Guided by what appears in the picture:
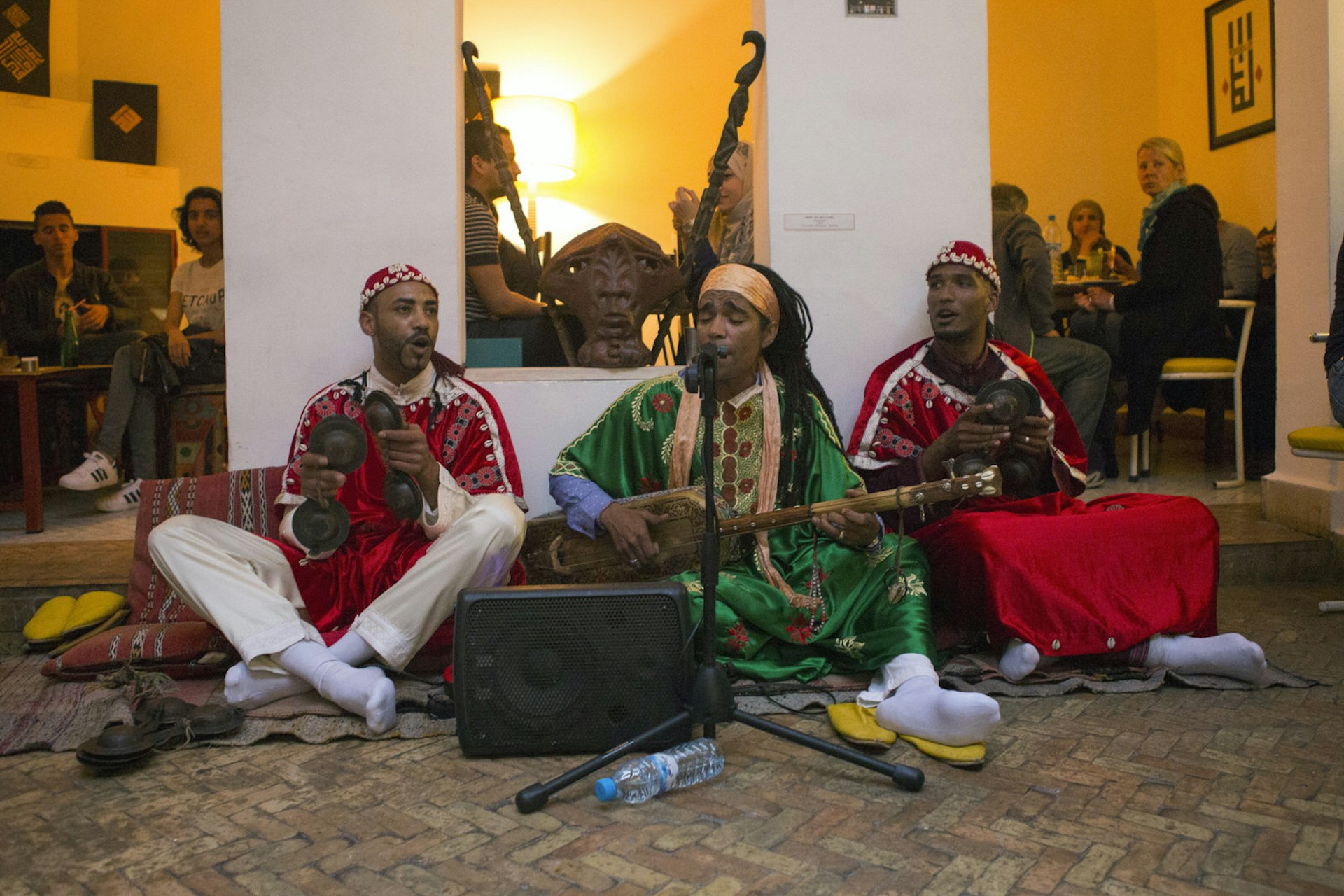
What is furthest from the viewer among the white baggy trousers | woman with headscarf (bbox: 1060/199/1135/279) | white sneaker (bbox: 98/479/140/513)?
woman with headscarf (bbox: 1060/199/1135/279)

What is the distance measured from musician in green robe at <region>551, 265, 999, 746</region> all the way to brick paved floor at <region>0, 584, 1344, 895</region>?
0.41 meters

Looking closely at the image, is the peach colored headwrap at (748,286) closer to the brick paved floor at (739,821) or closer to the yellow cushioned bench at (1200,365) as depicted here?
the brick paved floor at (739,821)

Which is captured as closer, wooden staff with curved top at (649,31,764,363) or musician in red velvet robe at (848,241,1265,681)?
musician in red velvet robe at (848,241,1265,681)

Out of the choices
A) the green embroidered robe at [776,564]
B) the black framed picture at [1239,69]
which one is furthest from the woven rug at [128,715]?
the black framed picture at [1239,69]

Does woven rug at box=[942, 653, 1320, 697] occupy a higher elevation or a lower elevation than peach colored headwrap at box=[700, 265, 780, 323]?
lower

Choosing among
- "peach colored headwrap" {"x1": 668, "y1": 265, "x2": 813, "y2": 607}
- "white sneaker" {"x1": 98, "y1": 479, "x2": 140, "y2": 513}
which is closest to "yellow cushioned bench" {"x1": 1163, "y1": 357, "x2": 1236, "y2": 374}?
"peach colored headwrap" {"x1": 668, "y1": 265, "x2": 813, "y2": 607}

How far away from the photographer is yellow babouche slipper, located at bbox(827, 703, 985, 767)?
8.79ft

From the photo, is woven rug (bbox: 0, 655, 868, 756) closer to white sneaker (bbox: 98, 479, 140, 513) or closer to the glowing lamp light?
white sneaker (bbox: 98, 479, 140, 513)

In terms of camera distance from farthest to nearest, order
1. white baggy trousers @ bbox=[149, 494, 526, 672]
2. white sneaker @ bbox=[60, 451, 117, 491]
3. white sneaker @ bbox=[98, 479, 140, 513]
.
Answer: white sneaker @ bbox=[98, 479, 140, 513]
white sneaker @ bbox=[60, 451, 117, 491]
white baggy trousers @ bbox=[149, 494, 526, 672]

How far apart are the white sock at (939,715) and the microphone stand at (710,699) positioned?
22 cm

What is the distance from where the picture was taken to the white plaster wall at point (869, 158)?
13.8 ft

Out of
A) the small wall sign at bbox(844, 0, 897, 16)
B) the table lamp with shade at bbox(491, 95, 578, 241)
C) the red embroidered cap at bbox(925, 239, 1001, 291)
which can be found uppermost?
the table lamp with shade at bbox(491, 95, 578, 241)

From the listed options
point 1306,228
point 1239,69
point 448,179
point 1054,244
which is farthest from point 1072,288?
point 448,179

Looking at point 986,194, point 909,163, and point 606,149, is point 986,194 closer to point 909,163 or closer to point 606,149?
point 909,163
